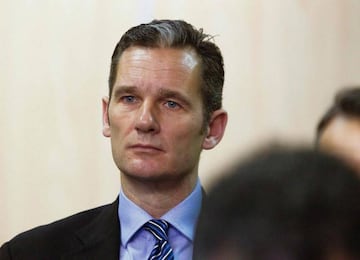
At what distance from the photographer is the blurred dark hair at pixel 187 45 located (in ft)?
5.83

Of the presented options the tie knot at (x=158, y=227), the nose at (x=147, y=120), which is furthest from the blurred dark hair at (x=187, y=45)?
the tie knot at (x=158, y=227)

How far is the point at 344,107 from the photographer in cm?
116

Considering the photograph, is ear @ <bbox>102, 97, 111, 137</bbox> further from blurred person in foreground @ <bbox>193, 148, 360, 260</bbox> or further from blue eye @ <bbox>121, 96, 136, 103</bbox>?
blurred person in foreground @ <bbox>193, 148, 360, 260</bbox>

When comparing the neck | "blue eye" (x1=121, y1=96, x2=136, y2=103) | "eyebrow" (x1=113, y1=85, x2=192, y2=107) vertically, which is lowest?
the neck

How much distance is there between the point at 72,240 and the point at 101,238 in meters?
0.08

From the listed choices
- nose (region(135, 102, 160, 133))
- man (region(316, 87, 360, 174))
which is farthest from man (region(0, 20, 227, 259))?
man (region(316, 87, 360, 174))

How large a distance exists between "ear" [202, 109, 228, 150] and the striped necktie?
0.75ft

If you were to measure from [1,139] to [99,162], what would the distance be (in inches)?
13.2

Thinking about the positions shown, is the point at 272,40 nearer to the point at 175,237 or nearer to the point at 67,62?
the point at 67,62

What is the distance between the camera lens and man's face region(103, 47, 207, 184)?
1672 mm

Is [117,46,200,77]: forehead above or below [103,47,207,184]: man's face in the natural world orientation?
above

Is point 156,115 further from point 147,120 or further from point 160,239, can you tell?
point 160,239

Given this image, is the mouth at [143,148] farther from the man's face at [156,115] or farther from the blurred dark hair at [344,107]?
the blurred dark hair at [344,107]

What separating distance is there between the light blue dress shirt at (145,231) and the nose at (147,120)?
0.60 ft
